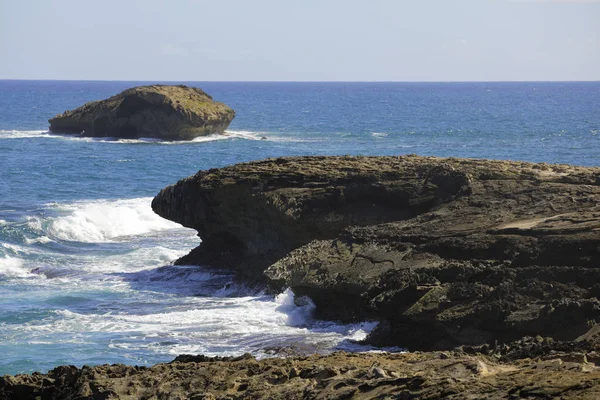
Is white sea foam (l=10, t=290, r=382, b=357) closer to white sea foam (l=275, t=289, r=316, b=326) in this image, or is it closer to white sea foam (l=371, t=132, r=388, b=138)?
white sea foam (l=275, t=289, r=316, b=326)

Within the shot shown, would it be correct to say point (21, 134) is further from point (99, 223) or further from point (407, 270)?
point (407, 270)

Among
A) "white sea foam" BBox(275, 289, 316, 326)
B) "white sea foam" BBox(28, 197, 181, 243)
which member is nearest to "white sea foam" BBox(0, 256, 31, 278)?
"white sea foam" BBox(28, 197, 181, 243)

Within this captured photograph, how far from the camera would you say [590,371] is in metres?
9.84

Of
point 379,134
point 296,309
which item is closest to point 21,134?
point 379,134

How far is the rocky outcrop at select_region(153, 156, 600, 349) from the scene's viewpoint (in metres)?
16.1

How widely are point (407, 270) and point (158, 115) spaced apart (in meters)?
51.8

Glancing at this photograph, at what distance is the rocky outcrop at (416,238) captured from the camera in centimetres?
1606

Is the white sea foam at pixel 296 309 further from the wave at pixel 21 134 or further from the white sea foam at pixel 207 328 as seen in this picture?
the wave at pixel 21 134

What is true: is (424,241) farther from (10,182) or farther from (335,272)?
(10,182)

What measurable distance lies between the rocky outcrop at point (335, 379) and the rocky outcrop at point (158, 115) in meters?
54.7

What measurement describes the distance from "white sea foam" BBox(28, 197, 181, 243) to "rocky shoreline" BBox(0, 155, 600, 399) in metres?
6.60

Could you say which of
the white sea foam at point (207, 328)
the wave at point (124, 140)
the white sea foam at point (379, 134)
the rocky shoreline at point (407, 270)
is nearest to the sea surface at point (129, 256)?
the white sea foam at point (207, 328)

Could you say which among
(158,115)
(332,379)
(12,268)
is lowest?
(12,268)

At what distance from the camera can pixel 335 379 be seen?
10.9 m
